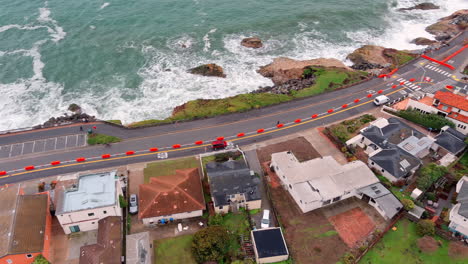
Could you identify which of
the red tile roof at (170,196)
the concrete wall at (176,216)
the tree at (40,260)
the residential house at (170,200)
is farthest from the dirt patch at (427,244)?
the tree at (40,260)

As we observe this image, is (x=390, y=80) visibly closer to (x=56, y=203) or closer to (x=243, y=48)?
(x=243, y=48)

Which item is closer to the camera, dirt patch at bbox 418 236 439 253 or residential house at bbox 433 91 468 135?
dirt patch at bbox 418 236 439 253

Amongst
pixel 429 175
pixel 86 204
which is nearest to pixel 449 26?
pixel 429 175

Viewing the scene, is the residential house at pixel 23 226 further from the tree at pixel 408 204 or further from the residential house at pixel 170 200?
the tree at pixel 408 204

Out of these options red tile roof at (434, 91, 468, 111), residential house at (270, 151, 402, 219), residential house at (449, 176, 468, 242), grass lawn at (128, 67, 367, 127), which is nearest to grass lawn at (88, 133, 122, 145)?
grass lawn at (128, 67, 367, 127)

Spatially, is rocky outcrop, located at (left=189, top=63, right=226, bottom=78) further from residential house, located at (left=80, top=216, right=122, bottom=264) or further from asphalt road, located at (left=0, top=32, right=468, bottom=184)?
residential house, located at (left=80, top=216, right=122, bottom=264)
